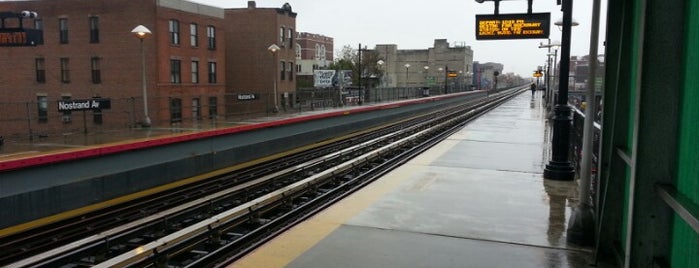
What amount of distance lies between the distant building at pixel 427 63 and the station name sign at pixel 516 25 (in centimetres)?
12365

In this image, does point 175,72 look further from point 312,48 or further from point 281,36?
point 312,48

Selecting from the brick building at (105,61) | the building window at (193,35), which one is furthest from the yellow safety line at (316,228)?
the building window at (193,35)

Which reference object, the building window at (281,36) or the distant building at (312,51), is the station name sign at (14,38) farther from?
the distant building at (312,51)

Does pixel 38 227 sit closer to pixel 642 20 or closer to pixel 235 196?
pixel 235 196

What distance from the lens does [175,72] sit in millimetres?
39094

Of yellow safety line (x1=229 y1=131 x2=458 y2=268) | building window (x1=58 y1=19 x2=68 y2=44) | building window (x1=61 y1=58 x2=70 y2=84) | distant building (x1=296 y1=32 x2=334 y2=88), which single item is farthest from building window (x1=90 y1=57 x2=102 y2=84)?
distant building (x1=296 y1=32 x2=334 y2=88)

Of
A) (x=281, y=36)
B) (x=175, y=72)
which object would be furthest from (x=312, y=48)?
(x=175, y=72)

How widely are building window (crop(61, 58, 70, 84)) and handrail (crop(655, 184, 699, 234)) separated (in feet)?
140

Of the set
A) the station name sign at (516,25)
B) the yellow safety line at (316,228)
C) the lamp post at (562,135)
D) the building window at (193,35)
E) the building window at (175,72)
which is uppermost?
the building window at (193,35)

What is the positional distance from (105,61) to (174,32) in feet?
17.5

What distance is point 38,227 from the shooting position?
381 inches

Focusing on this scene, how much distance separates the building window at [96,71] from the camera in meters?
38.6

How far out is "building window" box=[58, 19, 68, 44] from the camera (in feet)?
128

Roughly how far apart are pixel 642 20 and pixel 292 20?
5189cm
